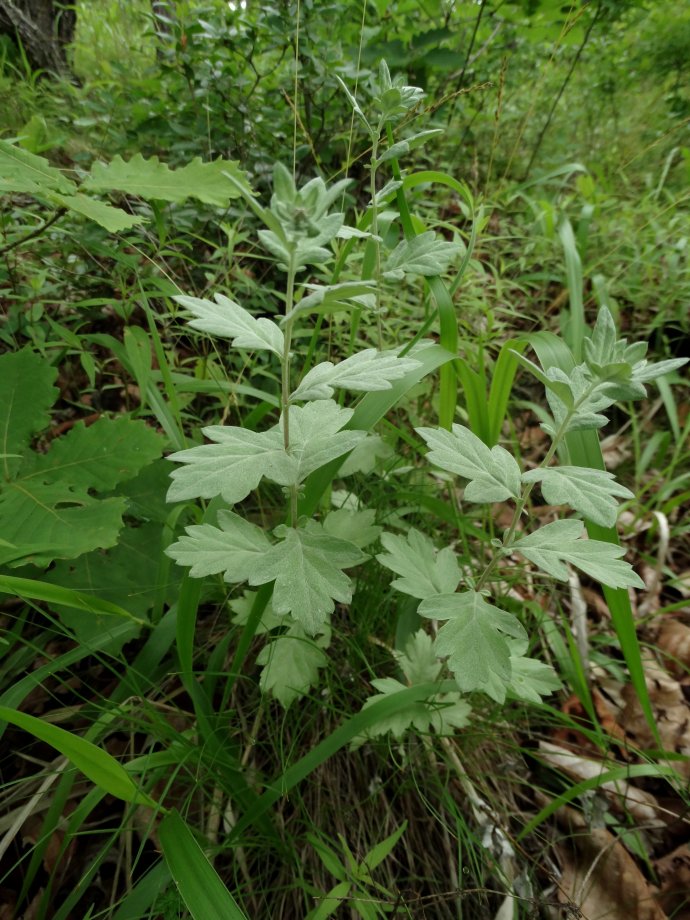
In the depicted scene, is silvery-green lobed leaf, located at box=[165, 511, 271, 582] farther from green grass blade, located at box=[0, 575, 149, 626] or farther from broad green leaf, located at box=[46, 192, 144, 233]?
broad green leaf, located at box=[46, 192, 144, 233]

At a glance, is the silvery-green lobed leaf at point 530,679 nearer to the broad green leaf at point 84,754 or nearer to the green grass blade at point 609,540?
the green grass blade at point 609,540

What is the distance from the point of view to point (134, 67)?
291 cm

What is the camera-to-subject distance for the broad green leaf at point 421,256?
42.8 inches

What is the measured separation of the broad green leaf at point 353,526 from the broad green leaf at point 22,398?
75cm

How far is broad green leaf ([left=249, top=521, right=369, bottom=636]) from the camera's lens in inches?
30.8

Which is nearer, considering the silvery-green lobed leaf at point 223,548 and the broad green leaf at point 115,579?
the silvery-green lobed leaf at point 223,548

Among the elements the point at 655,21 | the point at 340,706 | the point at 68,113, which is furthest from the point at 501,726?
the point at 655,21

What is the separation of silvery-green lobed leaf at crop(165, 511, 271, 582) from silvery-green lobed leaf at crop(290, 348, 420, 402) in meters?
0.28

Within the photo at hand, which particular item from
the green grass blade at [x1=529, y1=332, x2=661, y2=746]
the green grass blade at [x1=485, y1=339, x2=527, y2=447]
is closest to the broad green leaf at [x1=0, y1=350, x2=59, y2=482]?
the green grass blade at [x1=485, y1=339, x2=527, y2=447]

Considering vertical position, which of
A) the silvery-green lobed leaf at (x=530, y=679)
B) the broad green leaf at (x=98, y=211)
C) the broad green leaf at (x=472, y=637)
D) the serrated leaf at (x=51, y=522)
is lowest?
the silvery-green lobed leaf at (x=530, y=679)

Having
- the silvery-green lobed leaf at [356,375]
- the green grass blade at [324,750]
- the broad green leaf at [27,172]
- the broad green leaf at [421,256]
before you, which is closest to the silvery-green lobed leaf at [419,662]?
the green grass blade at [324,750]

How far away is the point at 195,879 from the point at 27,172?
1392 millimetres

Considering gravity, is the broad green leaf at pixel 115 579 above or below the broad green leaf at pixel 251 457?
below

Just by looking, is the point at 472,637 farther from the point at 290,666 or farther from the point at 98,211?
the point at 98,211
